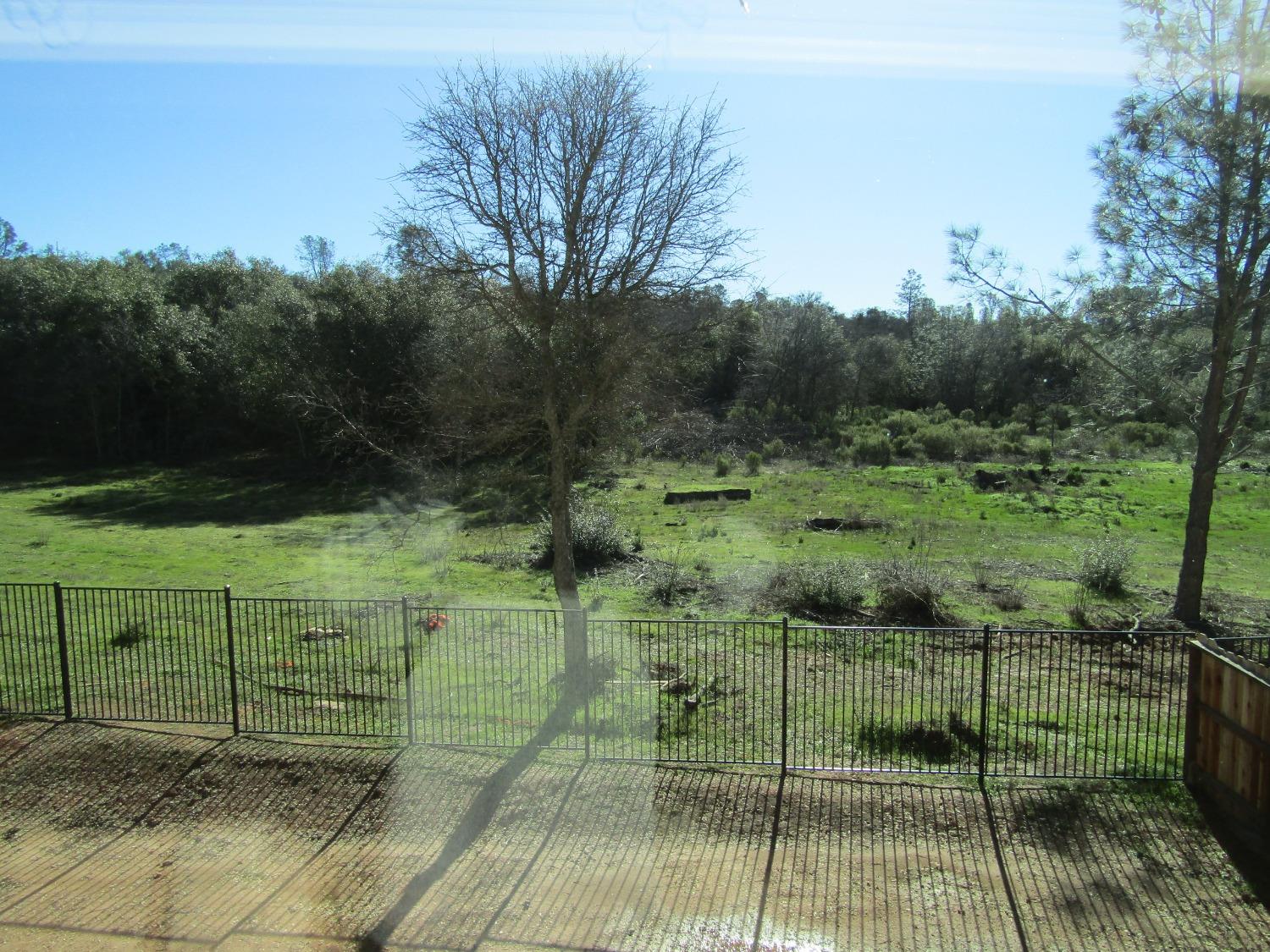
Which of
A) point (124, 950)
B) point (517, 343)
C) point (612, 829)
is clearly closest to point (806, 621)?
point (517, 343)

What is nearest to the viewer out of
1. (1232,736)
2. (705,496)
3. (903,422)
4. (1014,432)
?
(1232,736)

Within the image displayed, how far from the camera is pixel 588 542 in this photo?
1812cm

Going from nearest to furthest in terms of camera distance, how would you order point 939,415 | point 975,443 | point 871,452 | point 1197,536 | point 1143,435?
1. point 1197,536
2. point 871,452
3. point 1143,435
4. point 975,443
5. point 939,415

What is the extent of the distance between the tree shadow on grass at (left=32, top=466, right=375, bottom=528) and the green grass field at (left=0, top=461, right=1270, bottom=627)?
157 millimetres

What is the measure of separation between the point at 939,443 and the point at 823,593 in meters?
29.9

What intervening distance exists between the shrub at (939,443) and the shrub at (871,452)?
206cm

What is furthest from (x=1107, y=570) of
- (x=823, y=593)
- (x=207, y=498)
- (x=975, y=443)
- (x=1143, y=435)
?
(x=1143, y=435)

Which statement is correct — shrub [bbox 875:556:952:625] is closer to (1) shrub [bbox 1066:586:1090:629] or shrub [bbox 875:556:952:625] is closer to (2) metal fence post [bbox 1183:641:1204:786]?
(1) shrub [bbox 1066:586:1090:629]

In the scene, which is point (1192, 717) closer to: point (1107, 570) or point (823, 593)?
point (823, 593)

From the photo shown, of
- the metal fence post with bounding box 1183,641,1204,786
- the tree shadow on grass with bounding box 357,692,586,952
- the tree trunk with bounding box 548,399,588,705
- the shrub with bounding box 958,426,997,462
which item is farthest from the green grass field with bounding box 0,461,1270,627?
the shrub with bounding box 958,426,997,462

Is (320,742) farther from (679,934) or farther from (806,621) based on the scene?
(806,621)

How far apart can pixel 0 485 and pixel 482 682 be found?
1338 inches

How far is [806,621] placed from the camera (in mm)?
13234

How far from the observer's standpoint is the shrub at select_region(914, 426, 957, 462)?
40750mm
